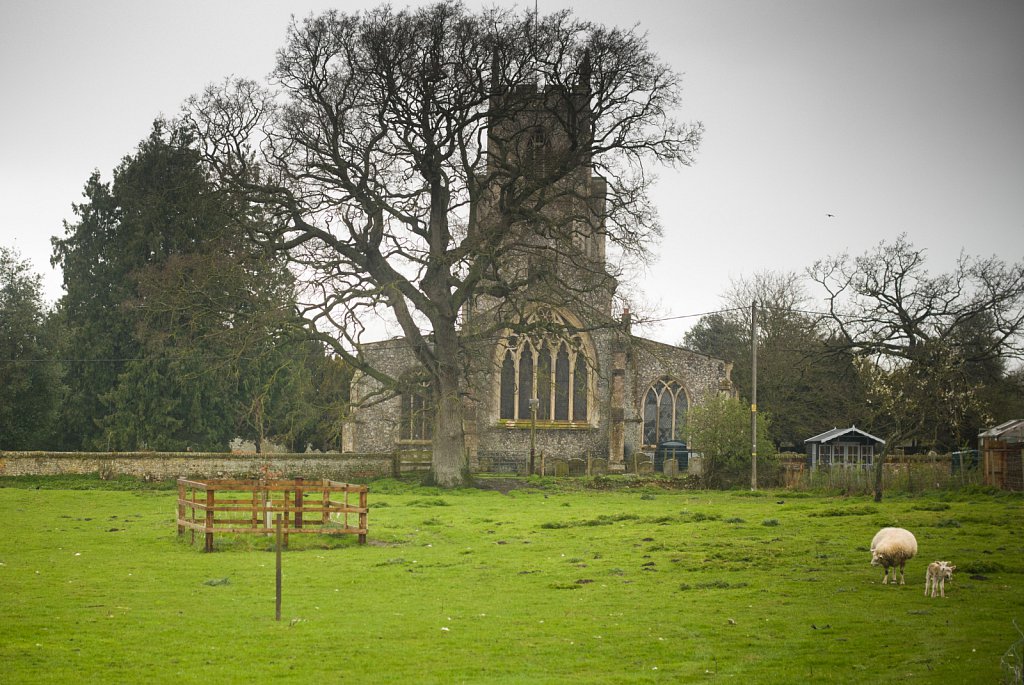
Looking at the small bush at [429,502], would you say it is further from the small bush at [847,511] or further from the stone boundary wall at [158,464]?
the small bush at [847,511]

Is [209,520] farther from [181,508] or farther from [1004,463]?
[1004,463]

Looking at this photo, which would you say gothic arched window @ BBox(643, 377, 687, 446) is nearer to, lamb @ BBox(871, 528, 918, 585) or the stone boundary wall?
the stone boundary wall

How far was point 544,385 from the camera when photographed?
54312 millimetres

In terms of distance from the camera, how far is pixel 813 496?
35562 mm

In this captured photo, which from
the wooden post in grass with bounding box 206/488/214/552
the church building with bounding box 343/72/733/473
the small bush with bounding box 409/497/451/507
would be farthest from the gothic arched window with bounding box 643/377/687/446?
the wooden post in grass with bounding box 206/488/214/552

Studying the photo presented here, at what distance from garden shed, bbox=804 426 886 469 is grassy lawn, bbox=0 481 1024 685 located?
19.7 m

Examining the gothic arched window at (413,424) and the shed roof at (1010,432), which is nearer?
the shed roof at (1010,432)

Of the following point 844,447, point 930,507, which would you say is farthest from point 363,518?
point 844,447

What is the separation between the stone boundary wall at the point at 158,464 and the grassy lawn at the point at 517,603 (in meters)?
12.7

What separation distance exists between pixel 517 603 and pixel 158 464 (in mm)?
27361

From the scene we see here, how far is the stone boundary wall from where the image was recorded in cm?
3862

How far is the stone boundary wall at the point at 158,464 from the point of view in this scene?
38.6 metres

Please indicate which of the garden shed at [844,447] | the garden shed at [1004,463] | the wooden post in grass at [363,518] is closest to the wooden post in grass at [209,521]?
the wooden post in grass at [363,518]

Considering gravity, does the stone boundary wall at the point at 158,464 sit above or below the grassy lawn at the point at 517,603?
above
